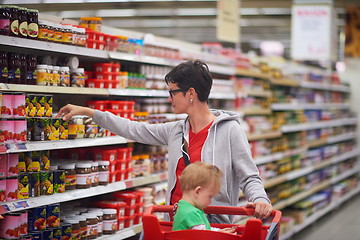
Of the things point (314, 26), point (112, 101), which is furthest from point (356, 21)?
point (112, 101)

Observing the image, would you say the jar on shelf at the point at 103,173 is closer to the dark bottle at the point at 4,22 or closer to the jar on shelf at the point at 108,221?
the jar on shelf at the point at 108,221

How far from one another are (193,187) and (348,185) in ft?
34.4

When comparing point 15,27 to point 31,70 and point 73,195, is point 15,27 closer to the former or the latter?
point 31,70

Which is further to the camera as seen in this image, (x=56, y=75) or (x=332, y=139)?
(x=332, y=139)

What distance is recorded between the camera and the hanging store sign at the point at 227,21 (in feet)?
23.2

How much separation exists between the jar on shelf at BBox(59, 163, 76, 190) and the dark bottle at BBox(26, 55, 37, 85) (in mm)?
685

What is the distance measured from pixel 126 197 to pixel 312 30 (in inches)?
290

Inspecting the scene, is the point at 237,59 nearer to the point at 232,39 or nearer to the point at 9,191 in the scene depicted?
the point at 232,39

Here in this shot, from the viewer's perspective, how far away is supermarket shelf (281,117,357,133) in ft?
28.2

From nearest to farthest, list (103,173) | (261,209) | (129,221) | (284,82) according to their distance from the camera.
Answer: (261,209) → (103,173) → (129,221) → (284,82)

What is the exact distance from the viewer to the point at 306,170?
30.7 ft

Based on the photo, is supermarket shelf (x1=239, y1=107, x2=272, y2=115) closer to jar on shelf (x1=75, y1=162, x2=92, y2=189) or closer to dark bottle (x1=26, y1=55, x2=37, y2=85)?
jar on shelf (x1=75, y1=162, x2=92, y2=189)

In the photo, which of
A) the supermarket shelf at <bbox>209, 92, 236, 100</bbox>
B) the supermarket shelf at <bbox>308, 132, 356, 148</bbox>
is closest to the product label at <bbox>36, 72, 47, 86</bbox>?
the supermarket shelf at <bbox>209, 92, 236, 100</bbox>

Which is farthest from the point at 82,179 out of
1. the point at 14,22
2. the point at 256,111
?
the point at 256,111
